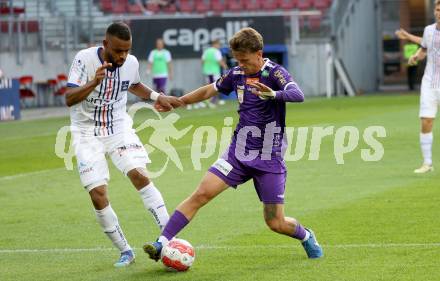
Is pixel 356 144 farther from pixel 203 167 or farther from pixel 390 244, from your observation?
pixel 390 244

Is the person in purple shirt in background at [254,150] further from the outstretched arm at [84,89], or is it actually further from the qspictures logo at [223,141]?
the qspictures logo at [223,141]

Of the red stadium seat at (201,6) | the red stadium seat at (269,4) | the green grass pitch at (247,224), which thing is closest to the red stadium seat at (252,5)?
the red stadium seat at (269,4)

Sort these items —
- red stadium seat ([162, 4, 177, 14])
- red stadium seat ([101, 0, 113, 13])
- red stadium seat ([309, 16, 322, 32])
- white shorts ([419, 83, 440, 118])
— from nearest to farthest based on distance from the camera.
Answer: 1. white shorts ([419, 83, 440, 118])
2. red stadium seat ([309, 16, 322, 32])
3. red stadium seat ([101, 0, 113, 13])
4. red stadium seat ([162, 4, 177, 14])

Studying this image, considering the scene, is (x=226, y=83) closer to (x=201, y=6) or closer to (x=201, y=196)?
(x=201, y=196)

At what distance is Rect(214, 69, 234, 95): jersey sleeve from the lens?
9594 millimetres

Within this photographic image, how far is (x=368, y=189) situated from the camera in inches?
570

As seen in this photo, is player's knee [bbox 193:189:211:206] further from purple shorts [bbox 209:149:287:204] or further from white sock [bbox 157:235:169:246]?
white sock [bbox 157:235:169:246]

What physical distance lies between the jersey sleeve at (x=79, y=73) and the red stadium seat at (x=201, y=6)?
35.0 meters

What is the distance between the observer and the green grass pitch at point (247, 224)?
9258 millimetres

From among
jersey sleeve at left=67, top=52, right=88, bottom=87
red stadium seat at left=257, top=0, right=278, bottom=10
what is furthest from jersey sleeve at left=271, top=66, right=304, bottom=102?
red stadium seat at left=257, top=0, right=278, bottom=10

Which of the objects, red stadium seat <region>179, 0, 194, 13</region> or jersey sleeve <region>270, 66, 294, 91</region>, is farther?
red stadium seat <region>179, 0, 194, 13</region>

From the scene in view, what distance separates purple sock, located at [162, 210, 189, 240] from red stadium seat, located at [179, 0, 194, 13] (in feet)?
116

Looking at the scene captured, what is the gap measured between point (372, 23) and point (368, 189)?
1299 inches

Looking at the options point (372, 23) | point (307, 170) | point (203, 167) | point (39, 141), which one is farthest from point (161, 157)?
point (372, 23)
